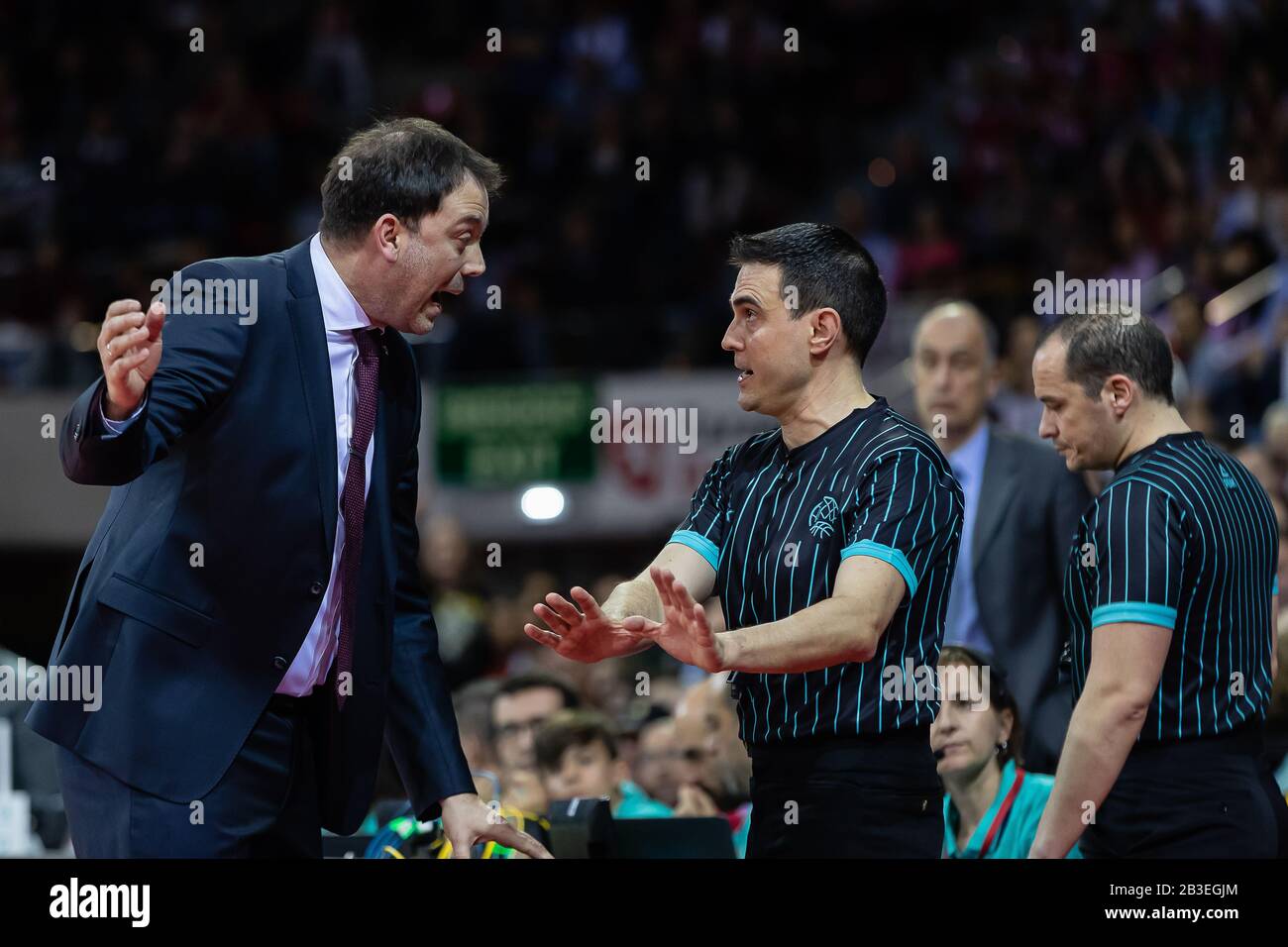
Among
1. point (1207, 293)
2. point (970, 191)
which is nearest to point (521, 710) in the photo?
point (1207, 293)

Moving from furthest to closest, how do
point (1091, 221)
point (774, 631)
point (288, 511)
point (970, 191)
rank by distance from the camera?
point (970, 191) → point (1091, 221) → point (288, 511) → point (774, 631)

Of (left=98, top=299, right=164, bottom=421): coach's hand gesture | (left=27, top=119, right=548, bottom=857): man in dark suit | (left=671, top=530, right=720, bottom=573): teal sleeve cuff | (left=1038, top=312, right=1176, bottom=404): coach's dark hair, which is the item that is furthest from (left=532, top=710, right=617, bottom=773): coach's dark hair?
(left=98, top=299, right=164, bottom=421): coach's hand gesture

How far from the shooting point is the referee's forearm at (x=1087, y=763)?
3037mm

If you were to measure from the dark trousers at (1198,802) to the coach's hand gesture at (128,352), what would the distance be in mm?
1955

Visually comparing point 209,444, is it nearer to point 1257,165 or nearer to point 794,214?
point 1257,165

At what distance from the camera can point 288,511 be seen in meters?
2.92

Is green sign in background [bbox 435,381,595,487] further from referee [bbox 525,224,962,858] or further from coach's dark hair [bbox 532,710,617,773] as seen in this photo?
referee [bbox 525,224,962,858]

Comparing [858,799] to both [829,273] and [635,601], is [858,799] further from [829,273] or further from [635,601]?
[829,273]

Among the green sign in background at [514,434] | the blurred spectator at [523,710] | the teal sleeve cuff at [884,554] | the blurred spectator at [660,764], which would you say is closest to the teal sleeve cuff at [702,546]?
the teal sleeve cuff at [884,554]

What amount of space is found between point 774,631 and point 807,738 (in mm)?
319

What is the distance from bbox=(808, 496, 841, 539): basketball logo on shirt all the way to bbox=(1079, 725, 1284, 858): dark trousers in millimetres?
782

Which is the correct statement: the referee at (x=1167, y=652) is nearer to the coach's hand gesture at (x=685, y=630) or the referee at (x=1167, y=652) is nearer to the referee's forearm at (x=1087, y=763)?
the referee's forearm at (x=1087, y=763)

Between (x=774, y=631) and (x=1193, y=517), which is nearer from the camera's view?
(x=774, y=631)

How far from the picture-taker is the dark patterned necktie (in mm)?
3031
